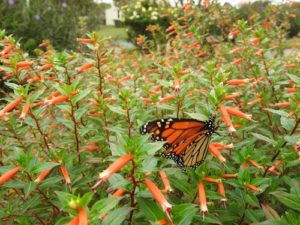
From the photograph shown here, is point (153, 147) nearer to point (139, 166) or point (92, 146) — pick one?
point (139, 166)

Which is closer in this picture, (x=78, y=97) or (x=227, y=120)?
(x=227, y=120)

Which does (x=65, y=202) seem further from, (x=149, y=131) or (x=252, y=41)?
(x=252, y=41)

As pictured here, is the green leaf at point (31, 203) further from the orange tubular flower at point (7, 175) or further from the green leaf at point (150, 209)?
the green leaf at point (150, 209)

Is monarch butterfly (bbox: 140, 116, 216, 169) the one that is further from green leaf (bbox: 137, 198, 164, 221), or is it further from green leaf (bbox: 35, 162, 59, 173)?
green leaf (bbox: 35, 162, 59, 173)

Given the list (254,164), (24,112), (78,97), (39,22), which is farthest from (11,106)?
(39,22)

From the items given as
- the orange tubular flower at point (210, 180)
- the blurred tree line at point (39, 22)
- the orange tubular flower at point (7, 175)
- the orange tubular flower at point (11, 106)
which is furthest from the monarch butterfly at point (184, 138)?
the blurred tree line at point (39, 22)

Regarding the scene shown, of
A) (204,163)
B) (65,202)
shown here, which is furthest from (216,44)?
(65,202)

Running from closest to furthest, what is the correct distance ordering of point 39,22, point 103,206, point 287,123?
point 103,206 → point 287,123 → point 39,22
